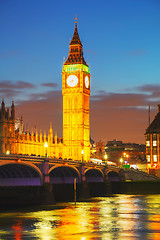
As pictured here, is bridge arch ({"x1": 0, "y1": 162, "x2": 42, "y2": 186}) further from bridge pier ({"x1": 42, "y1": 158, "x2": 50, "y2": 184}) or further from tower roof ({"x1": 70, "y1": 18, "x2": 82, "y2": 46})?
tower roof ({"x1": 70, "y1": 18, "x2": 82, "y2": 46})

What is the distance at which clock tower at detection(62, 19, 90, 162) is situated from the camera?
570ft

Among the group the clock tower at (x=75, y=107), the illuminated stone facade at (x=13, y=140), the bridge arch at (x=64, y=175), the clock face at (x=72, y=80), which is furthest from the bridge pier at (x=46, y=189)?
the clock face at (x=72, y=80)

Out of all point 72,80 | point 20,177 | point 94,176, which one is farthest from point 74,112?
point 20,177

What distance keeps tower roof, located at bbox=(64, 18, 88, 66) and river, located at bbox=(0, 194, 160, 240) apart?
4097 inches

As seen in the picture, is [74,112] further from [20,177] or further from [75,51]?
[20,177]

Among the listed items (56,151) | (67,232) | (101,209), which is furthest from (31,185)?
(56,151)

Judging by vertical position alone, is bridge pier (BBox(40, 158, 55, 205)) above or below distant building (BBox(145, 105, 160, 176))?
below

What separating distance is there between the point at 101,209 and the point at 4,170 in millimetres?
19004

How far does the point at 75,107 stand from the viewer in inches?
6964

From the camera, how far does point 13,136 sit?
140 meters

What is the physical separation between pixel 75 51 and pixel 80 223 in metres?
128

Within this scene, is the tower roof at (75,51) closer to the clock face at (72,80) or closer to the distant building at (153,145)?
the clock face at (72,80)

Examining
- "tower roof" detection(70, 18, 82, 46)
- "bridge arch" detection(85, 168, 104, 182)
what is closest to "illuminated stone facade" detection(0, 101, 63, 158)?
"bridge arch" detection(85, 168, 104, 182)

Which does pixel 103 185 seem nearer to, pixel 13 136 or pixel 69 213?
pixel 13 136
